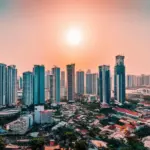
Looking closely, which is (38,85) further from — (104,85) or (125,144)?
(125,144)

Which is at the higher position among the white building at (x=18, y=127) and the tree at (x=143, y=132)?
the white building at (x=18, y=127)

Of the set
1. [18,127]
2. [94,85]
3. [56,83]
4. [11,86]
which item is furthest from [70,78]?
[18,127]

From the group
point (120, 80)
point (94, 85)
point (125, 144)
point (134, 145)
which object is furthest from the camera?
point (94, 85)

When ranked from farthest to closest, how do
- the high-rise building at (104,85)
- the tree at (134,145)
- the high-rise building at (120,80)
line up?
the high-rise building at (120,80), the high-rise building at (104,85), the tree at (134,145)

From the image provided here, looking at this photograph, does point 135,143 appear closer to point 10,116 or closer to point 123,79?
point 10,116

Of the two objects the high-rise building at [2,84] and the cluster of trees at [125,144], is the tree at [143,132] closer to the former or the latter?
the cluster of trees at [125,144]

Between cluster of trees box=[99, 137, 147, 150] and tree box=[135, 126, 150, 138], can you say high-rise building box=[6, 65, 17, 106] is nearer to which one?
cluster of trees box=[99, 137, 147, 150]

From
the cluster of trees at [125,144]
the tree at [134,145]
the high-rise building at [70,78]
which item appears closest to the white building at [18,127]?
the cluster of trees at [125,144]
